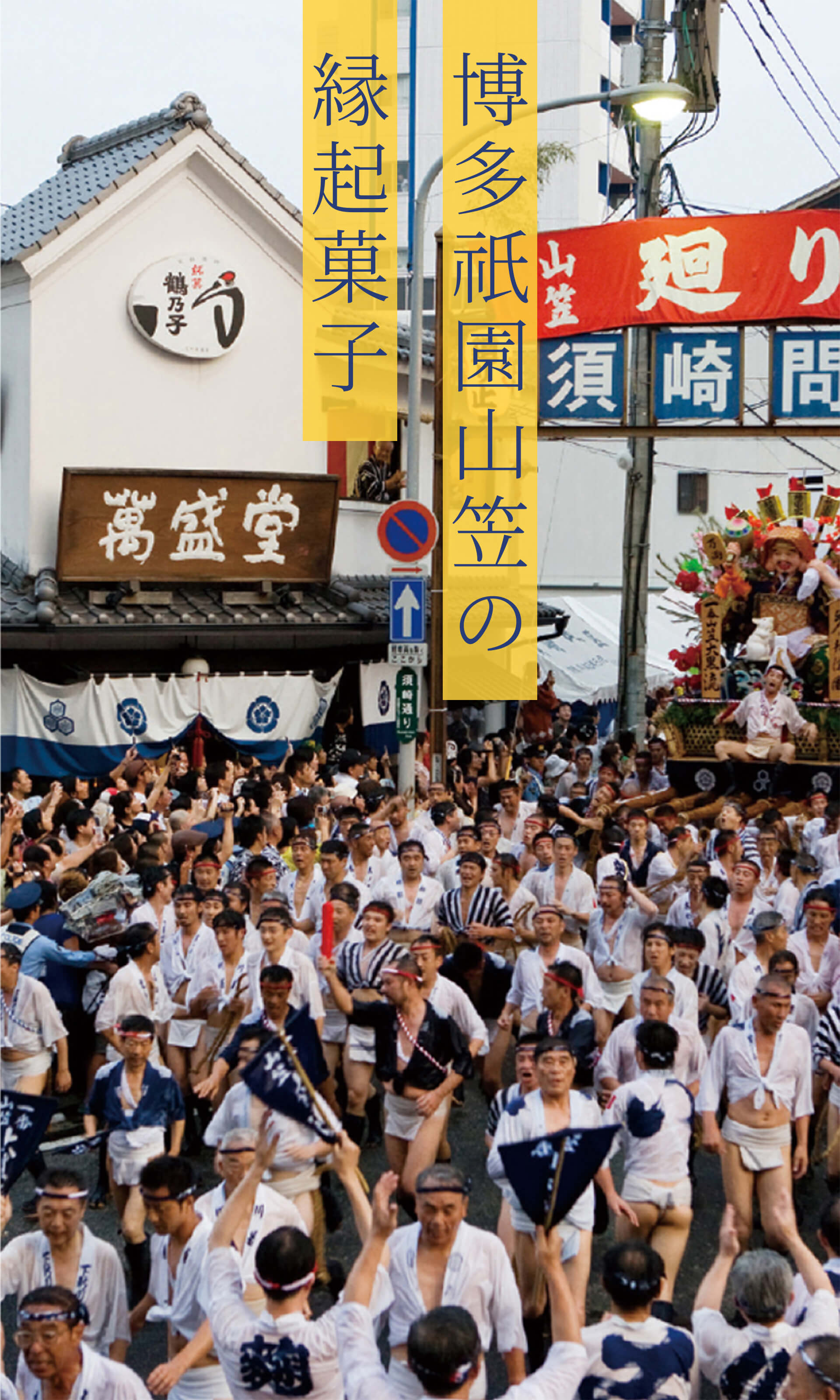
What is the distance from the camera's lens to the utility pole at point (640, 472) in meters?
17.4

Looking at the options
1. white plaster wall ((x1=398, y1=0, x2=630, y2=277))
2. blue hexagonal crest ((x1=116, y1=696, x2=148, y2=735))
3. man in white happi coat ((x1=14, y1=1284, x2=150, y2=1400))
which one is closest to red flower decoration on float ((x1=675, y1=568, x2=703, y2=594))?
blue hexagonal crest ((x1=116, y1=696, x2=148, y2=735))

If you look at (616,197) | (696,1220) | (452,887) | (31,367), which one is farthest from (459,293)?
(616,197)

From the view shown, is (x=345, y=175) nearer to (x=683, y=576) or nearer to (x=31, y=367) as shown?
(x=31, y=367)

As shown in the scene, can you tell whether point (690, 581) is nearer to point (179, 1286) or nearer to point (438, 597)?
point (438, 597)

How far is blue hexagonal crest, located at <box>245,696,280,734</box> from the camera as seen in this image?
17.8 meters

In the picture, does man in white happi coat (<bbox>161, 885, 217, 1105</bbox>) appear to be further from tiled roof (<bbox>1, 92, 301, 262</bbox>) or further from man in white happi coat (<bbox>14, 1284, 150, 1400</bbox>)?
tiled roof (<bbox>1, 92, 301, 262</bbox>)

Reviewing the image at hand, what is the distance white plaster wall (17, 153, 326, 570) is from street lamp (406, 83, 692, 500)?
15.2 ft

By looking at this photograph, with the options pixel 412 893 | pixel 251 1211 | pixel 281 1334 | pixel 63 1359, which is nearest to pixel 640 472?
pixel 412 893

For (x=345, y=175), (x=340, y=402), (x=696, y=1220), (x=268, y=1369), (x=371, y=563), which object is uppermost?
(x=345, y=175)

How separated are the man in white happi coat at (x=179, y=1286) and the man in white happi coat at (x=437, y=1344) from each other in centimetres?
70

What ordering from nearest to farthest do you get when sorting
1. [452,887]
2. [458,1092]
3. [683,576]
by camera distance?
[458,1092] < [452,887] < [683,576]

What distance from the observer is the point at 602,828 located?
1293 centimetres

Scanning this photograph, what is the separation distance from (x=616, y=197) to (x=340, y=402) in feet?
96.6

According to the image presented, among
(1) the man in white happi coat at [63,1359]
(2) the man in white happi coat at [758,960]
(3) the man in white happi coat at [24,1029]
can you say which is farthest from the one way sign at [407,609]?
(1) the man in white happi coat at [63,1359]
